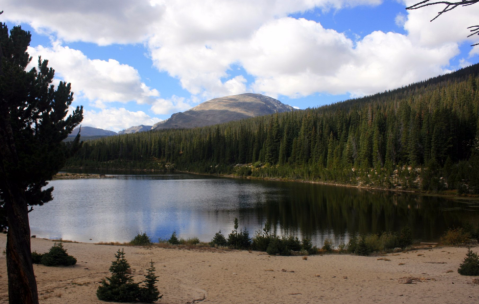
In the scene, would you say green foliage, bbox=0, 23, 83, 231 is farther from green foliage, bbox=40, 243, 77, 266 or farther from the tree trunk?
green foliage, bbox=40, 243, 77, 266

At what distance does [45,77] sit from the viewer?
976cm

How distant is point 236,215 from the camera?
119 ft

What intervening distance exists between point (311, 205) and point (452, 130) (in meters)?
48.5

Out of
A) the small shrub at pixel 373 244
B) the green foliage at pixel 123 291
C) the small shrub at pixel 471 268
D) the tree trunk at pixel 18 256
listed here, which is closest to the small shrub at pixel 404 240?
the small shrub at pixel 373 244

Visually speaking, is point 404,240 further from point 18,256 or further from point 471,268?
point 18,256


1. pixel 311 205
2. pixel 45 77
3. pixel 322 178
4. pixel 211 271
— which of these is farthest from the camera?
pixel 322 178

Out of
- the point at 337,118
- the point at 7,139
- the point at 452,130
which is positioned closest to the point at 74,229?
the point at 7,139

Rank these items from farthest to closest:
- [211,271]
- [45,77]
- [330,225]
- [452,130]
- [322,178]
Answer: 1. [322,178]
2. [452,130]
3. [330,225]
4. [211,271]
5. [45,77]

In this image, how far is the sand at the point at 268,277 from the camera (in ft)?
36.1

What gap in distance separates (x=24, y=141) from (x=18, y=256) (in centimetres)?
315

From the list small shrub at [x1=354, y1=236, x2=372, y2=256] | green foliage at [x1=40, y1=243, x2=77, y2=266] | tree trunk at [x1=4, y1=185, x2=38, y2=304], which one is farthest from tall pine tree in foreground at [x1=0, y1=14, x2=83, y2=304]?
small shrub at [x1=354, y1=236, x2=372, y2=256]

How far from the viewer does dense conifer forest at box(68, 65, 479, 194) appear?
2480 inches

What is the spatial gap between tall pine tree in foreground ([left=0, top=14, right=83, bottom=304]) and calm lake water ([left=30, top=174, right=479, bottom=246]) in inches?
697

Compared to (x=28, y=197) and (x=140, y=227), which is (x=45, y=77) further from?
(x=140, y=227)
